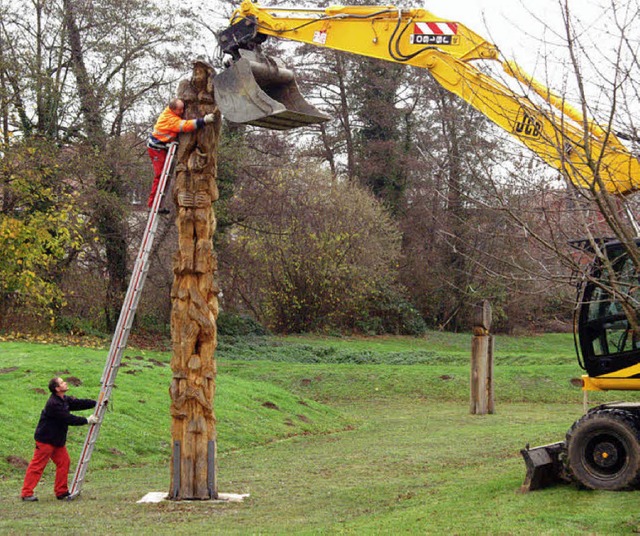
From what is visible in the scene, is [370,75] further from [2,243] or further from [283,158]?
[2,243]

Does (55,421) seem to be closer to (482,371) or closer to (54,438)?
(54,438)

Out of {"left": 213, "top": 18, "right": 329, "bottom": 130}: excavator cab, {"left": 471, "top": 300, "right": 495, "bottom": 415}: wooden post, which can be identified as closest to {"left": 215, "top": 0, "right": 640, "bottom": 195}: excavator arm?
{"left": 213, "top": 18, "right": 329, "bottom": 130}: excavator cab

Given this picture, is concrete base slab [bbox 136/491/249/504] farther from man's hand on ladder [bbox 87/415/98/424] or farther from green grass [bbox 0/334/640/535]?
man's hand on ladder [bbox 87/415/98/424]

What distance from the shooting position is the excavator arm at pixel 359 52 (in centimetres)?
1170

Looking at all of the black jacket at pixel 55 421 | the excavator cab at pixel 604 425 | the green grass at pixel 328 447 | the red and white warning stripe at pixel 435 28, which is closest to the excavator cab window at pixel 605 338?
the excavator cab at pixel 604 425

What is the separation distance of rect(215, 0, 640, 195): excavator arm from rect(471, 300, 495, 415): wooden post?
9527 mm

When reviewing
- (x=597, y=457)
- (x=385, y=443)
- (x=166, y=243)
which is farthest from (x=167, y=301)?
(x=597, y=457)

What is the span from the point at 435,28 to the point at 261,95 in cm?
412

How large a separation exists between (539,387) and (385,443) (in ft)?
33.0

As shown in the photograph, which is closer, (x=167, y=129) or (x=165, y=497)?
(x=165, y=497)

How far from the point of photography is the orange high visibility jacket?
12.2 meters

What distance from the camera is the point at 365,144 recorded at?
49844 mm

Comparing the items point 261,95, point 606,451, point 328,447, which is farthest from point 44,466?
point 328,447

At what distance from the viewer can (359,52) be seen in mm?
15039
